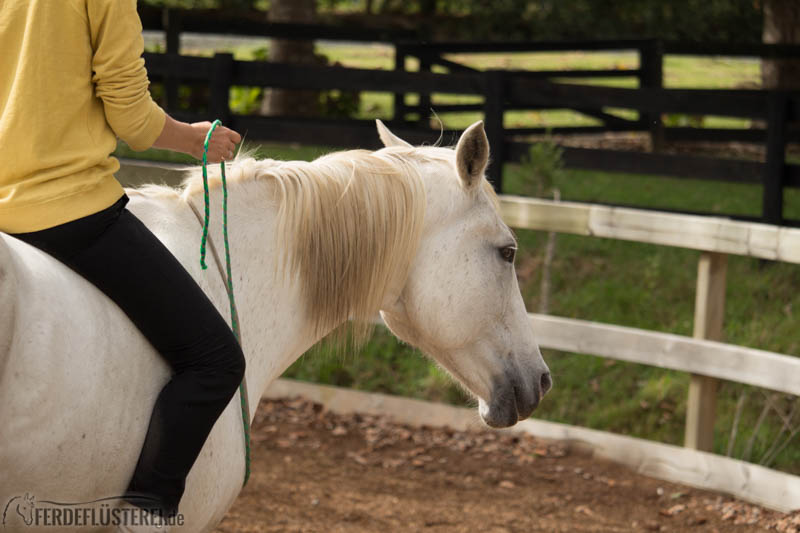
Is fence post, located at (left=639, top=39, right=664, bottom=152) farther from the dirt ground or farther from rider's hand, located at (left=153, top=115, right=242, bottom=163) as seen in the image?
rider's hand, located at (left=153, top=115, right=242, bottom=163)

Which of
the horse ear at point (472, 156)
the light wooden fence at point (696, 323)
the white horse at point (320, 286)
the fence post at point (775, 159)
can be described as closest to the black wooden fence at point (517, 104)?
the fence post at point (775, 159)

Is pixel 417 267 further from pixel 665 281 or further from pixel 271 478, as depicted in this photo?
pixel 665 281

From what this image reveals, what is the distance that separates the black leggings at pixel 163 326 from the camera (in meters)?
2.09

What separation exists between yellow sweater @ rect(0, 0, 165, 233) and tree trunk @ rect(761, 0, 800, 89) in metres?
11.2

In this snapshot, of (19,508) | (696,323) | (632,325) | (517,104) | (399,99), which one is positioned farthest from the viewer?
(399,99)

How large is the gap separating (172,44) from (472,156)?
945 centimetres

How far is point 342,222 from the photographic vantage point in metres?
2.52

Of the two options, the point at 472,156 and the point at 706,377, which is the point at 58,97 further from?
the point at 706,377

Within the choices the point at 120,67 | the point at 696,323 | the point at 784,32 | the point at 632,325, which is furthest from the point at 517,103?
the point at 784,32

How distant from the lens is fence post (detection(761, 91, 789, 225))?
6930 millimetres

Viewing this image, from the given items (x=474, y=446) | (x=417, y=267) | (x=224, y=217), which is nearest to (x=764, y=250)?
(x=474, y=446)

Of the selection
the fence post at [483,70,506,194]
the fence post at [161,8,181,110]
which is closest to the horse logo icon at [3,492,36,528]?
the fence post at [483,70,506,194]

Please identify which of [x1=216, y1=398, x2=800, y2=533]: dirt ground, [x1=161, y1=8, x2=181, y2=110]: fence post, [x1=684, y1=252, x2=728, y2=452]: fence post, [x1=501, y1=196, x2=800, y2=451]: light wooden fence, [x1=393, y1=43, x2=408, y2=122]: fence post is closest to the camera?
[x1=216, y1=398, x2=800, y2=533]: dirt ground

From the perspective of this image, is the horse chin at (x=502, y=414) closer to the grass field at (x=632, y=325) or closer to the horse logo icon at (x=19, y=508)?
the horse logo icon at (x=19, y=508)
